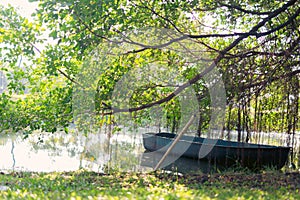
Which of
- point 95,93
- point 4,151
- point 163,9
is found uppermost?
point 163,9

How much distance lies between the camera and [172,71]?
29.2 ft

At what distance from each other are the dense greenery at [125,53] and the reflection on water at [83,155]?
3.39ft

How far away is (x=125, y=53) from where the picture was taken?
7809 millimetres

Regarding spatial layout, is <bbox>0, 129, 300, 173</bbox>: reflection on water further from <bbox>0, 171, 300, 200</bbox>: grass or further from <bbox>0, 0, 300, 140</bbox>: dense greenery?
<bbox>0, 171, 300, 200</bbox>: grass

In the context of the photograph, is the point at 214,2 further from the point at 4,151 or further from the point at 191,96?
the point at 4,151

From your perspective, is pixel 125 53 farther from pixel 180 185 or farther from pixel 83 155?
pixel 83 155

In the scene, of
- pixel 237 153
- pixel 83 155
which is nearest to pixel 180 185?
pixel 237 153

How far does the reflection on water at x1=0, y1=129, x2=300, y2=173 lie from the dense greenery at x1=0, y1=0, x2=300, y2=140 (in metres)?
1.03

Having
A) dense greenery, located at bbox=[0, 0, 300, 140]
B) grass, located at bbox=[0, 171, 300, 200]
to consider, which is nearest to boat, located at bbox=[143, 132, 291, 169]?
dense greenery, located at bbox=[0, 0, 300, 140]

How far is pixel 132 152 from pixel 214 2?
5623 millimetres

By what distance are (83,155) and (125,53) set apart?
158 inches

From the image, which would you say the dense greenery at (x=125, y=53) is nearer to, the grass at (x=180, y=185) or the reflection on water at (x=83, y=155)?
the reflection on water at (x=83, y=155)

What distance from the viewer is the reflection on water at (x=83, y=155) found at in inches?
355

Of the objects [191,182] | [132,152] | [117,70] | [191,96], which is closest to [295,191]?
[191,182]
